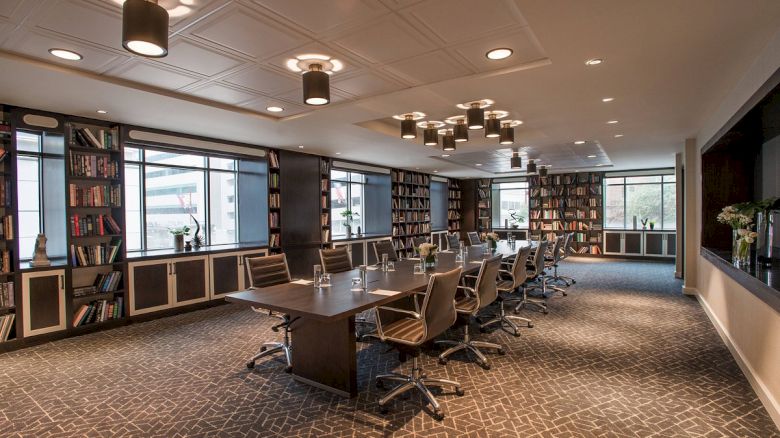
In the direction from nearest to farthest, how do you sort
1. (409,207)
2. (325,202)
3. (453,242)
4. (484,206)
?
(453,242), (325,202), (409,207), (484,206)

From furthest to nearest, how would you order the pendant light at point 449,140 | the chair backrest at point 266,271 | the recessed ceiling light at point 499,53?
the pendant light at point 449,140, the chair backrest at point 266,271, the recessed ceiling light at point 499,53

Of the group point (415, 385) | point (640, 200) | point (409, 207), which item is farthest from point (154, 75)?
Result: point (640, 200)

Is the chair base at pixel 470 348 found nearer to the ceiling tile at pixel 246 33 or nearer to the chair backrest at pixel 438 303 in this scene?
the chair backrest at pixel 438 303

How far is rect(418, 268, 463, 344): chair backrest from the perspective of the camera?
283 cm

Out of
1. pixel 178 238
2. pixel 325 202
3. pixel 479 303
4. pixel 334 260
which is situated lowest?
pixel 479 303

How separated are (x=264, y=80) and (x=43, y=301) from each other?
12.0ft

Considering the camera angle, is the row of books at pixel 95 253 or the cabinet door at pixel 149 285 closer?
the row of books at pixel 95 253

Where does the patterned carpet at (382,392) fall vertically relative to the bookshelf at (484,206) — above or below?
below

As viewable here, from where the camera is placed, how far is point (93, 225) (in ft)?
16.6

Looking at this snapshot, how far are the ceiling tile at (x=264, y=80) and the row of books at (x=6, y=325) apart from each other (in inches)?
140

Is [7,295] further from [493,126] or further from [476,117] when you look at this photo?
[493,126]

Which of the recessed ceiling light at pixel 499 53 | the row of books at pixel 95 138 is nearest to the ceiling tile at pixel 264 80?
the recessed ceiling light at pixel 499 53

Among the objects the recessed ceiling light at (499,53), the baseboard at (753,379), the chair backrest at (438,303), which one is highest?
the recessed ceiling light at (499,53)

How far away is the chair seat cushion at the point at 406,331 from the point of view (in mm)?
2899
